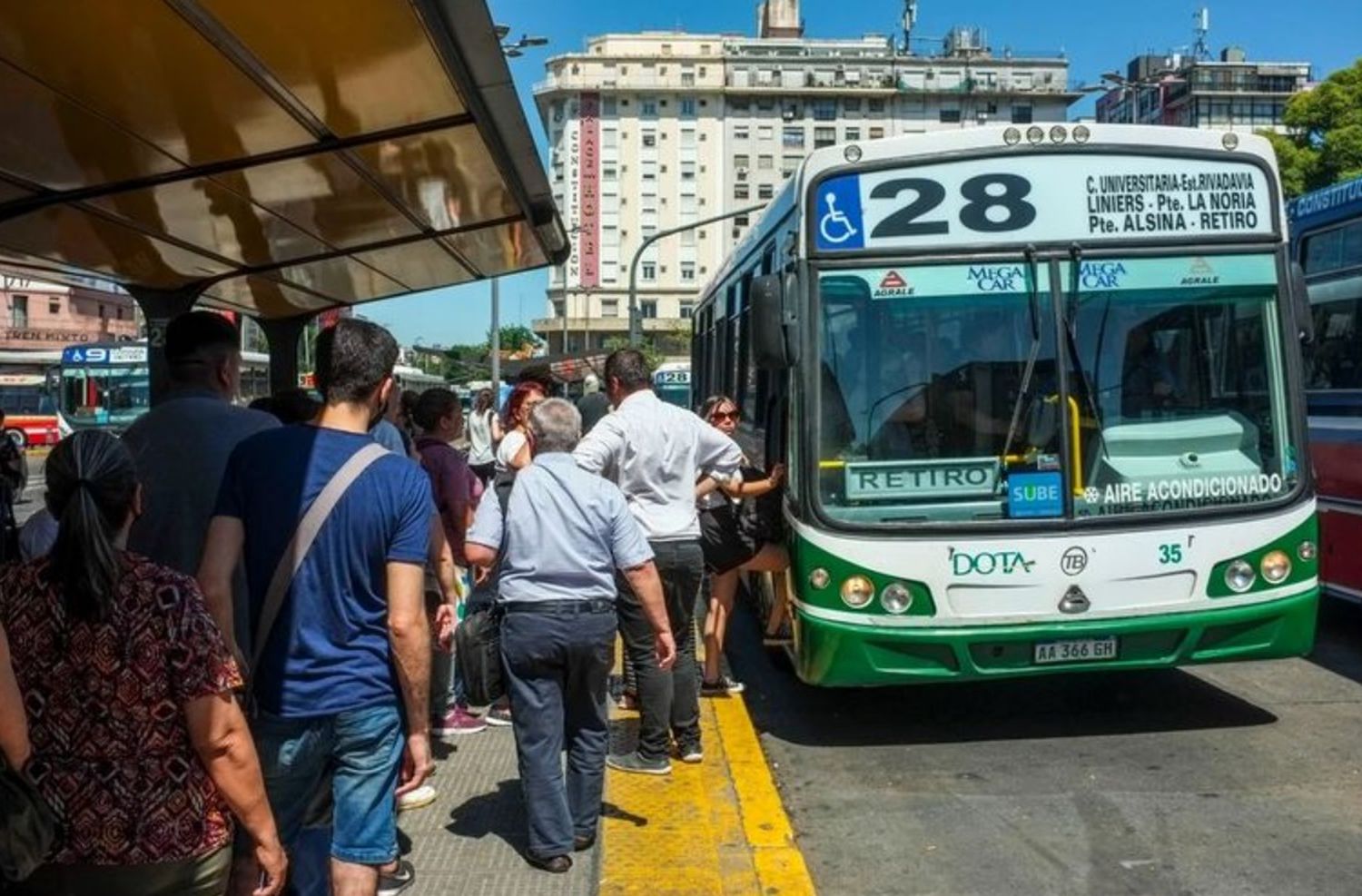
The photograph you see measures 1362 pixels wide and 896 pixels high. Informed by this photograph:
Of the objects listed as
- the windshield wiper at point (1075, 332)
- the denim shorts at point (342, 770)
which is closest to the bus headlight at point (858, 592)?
the windshield wiper at point (1075, 332)

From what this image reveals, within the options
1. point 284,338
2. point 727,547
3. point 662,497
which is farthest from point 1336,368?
point 284,338

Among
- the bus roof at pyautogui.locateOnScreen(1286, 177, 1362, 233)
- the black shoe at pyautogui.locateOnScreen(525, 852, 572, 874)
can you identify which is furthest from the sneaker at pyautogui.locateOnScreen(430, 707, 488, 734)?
the bus roof at pyautogui.locateOnScreen(1286, 177, 1362, 233)

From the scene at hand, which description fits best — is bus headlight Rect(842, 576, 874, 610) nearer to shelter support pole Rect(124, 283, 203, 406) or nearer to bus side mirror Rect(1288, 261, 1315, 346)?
bus side mirror Rect(1288, 261, 1315, 346)

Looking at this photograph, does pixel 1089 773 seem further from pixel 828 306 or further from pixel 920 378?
pixel 828 306

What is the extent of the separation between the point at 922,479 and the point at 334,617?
145 inches

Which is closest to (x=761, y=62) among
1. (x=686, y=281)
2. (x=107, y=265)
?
(x=686, y=281)

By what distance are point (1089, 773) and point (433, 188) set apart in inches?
161

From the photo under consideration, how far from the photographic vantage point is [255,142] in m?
4.86

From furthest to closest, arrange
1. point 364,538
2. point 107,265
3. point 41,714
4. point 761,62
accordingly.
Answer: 1. point 761,62
2. point 107,265
3. point 364,538
4. point 41,714

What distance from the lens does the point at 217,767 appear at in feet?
9.03

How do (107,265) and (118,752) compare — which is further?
(107,265)

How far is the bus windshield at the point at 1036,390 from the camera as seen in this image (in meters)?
6.46

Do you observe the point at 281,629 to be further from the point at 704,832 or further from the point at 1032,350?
the point at 1032,350

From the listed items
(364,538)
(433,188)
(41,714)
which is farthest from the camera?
(433,188)
